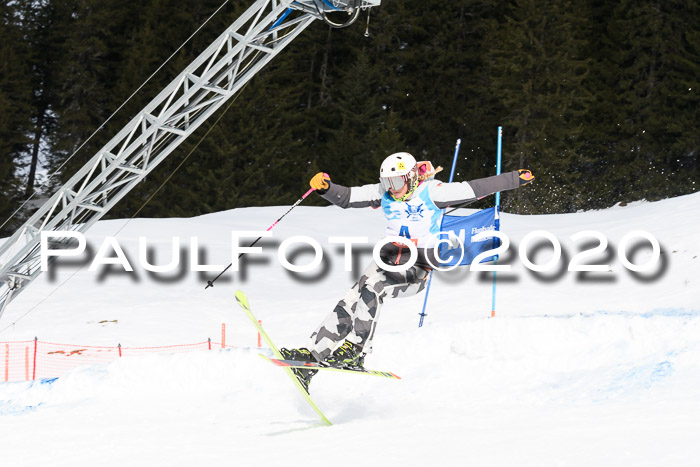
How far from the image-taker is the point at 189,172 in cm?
3612

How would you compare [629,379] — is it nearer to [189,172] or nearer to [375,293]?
[375,293]

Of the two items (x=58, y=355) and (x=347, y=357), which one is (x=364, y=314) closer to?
(x=347, y=357)

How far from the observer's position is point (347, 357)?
652 cm

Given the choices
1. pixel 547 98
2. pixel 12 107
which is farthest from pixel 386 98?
pixel 12 107

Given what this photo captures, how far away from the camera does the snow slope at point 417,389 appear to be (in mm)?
4863

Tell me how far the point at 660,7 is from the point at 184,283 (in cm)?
2700

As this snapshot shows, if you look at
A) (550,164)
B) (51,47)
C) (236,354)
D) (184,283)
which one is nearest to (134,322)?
(184,283)

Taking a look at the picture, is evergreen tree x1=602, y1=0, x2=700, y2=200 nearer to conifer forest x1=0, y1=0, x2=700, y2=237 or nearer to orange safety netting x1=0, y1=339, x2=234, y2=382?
conifer forest x1=0, y1=0, x2=700, y2=237

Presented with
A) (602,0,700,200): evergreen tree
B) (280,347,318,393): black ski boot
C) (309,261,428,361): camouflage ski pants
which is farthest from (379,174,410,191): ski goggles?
(602,0,700,200): evergreen tree

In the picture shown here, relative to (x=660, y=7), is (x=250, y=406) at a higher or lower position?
lower

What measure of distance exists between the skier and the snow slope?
0.57m

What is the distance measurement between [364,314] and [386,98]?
33490 millimetres

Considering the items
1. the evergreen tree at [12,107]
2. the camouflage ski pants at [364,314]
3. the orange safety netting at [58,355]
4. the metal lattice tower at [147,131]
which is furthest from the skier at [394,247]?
the evergreen tree at [12,107]

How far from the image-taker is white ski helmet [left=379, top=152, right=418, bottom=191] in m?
6.39
